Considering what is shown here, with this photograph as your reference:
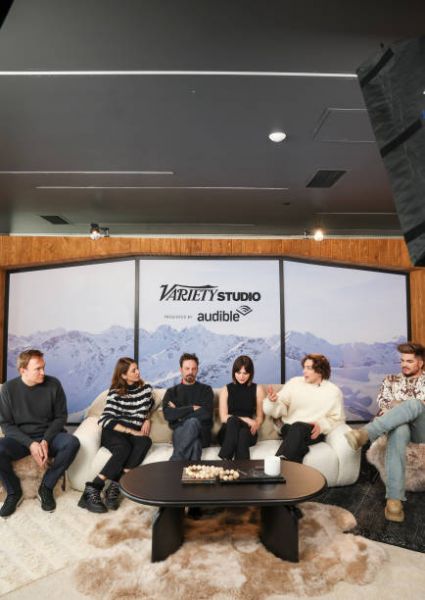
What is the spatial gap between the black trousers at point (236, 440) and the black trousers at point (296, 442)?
10.8 inches

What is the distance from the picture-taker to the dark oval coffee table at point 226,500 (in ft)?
8.76

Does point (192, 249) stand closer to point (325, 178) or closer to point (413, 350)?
point (325, 178)

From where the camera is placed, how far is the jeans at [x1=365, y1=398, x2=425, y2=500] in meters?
3.60

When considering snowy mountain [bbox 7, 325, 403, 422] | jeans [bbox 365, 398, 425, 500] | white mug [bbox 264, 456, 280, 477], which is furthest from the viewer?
snowy mountain [bbox 7, 325, 403, 422]

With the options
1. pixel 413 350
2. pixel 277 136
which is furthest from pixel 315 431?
pixel 277 136

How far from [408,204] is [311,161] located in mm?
2444

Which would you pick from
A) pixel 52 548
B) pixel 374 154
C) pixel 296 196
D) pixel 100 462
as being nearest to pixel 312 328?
pixel 296 196

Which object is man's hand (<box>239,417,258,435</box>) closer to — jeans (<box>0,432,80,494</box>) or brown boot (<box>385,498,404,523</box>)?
brown boot (<box>385,498,404,523</box>)

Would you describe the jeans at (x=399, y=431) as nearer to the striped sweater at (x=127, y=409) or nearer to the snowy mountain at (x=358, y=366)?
the striped sweater at (x=127, y=409)

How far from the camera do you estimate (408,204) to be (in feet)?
5.99

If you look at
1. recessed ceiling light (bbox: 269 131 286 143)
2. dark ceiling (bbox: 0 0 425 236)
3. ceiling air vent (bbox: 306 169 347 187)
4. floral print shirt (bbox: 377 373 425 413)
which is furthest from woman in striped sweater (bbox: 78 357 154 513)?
ceiling air vent (bbox: 306 169 347 187)

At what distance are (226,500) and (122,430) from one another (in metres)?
1.68

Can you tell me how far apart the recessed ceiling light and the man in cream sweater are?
196cm

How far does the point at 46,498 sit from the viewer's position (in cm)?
358
